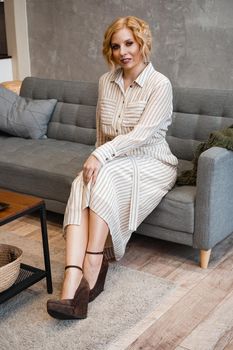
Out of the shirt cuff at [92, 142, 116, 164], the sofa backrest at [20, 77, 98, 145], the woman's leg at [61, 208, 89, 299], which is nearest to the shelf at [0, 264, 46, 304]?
the woman's leg at [61, 208, 89, 299]

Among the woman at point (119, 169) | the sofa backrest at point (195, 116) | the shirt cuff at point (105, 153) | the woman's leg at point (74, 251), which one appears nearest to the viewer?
the woman's leg at point (74, 251)

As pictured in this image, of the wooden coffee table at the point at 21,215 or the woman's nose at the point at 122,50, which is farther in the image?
the woman's nose at the point at 122,50

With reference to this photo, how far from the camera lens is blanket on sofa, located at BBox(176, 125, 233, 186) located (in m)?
2.39

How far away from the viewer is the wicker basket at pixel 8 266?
198 cm

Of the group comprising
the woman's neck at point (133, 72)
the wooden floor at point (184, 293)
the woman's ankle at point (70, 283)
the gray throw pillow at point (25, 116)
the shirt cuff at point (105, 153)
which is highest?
the woman's neck at point (133, 72)

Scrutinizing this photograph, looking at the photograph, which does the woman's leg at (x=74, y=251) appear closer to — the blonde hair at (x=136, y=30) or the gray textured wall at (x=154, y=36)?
the blonde hair at (x=136, y=30)

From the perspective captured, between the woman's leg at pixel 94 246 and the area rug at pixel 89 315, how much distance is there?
126mm

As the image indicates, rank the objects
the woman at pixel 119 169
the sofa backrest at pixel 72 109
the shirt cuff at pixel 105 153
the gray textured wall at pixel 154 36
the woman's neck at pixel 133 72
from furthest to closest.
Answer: the gray textured wall at pixel 154 36
the sofa backrest at pixel 72 109
the woman's neck at pixel 133 72
the shirt cuff at pixel 105 153
the woman at pixel 119 169

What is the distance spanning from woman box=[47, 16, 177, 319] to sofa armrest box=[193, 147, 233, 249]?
214mm

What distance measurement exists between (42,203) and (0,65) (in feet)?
10.1

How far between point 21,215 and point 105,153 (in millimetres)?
Answer: 473

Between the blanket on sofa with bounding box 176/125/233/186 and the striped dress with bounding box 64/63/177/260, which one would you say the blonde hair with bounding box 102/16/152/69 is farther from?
the blanket on sofa with bounding box 176/125/233/186

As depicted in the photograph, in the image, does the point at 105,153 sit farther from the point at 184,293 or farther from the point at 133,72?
the point at 184,293

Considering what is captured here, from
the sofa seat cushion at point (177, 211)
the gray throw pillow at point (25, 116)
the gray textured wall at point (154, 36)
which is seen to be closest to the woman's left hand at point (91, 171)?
the sofa seat cushion at point (177, 211)
